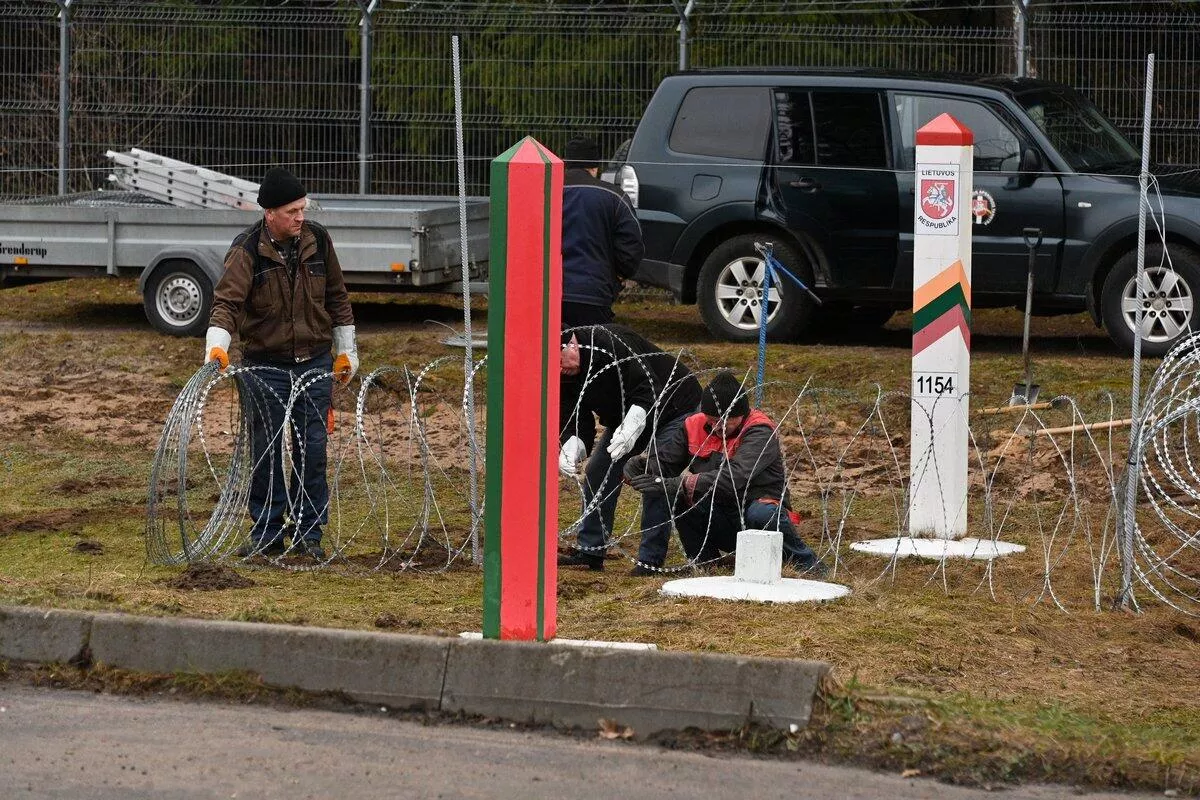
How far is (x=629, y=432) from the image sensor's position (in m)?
9.34

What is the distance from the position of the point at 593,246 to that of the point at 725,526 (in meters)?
1.83

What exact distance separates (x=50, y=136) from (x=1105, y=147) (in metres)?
10.5

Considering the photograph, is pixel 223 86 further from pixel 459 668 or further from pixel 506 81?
pixel 459 668

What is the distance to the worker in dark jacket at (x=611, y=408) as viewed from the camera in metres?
9.35

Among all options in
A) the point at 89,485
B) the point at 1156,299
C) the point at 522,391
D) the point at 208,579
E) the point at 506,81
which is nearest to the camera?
the point at 522,391

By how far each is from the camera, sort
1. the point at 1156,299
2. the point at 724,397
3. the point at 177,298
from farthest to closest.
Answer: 1. the point at 177,298
2. the point at 1156,299
3. the point at 724,397

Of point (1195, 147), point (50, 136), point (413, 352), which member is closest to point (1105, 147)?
point (1195, 147)

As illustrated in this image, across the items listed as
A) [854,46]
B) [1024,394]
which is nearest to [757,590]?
[1024,394]

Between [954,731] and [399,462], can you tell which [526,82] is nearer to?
[399,462]

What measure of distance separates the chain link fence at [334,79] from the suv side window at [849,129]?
3.59 metres

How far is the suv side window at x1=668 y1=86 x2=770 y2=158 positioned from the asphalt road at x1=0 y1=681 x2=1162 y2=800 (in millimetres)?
9257

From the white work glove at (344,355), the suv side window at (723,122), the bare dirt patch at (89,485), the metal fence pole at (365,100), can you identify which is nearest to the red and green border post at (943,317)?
the white work glove at (344,355)

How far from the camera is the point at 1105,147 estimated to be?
15016mm

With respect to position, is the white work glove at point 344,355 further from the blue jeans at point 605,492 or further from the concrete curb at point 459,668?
the concrete curb at point 459,668
